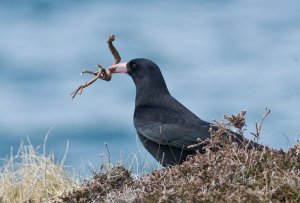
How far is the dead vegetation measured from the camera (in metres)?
4.91

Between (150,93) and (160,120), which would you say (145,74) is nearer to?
(150,93)

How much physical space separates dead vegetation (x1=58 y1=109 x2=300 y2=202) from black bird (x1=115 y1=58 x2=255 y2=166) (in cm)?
233

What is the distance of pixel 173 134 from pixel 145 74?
1.36 meters

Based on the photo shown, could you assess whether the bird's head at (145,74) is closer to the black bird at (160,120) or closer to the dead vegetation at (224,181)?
the black bird at (160,120)

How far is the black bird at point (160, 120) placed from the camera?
8.70m

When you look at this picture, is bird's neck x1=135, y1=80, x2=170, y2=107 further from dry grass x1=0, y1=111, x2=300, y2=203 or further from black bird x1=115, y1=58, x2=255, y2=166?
dry grass x1=0, y1=111, x2=300, y2=203

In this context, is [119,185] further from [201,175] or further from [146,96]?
[146,96]

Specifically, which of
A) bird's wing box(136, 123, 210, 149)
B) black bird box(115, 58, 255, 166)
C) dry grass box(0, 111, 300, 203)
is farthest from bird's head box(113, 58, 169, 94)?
dry grass box(0, 111, 300, 203)

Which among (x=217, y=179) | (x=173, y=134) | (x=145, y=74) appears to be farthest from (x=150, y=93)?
(x=217, y=179)

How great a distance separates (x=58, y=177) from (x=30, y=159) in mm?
834

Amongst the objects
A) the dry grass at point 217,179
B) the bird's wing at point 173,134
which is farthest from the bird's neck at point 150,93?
the dry grass at point 217,179

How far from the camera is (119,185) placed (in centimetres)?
659

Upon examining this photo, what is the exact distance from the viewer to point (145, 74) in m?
9.91

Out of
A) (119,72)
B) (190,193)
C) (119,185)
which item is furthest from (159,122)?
(190,193)
